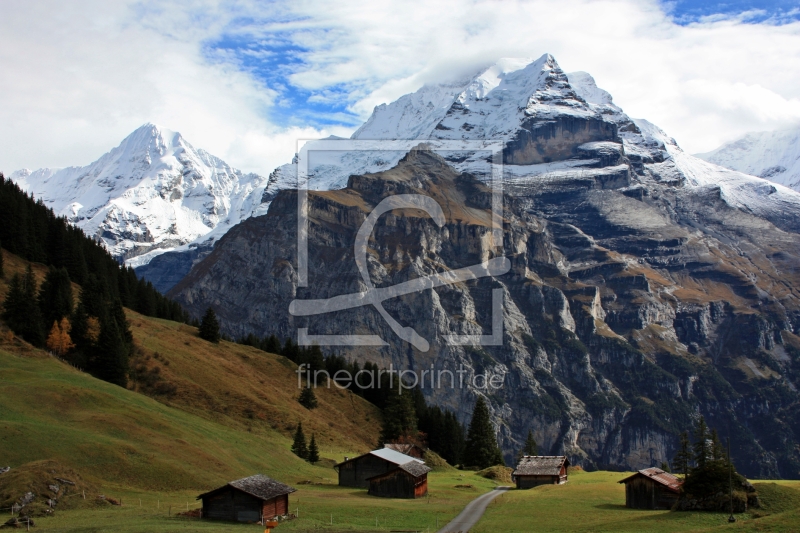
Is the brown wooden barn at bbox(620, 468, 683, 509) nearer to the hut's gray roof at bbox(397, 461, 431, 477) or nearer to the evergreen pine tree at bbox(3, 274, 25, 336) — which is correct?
the hut's gray roof at bbox(397, 461, 431, 477)

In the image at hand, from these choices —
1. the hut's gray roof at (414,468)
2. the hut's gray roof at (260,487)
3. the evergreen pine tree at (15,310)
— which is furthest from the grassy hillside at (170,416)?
the hut's gray roof at (414,468)

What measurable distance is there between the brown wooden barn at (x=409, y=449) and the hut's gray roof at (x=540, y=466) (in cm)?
1389

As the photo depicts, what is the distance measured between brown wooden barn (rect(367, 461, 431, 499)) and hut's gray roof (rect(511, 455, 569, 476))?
18.6 m

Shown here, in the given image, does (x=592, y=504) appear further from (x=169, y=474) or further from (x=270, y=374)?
(x=270, y=374)

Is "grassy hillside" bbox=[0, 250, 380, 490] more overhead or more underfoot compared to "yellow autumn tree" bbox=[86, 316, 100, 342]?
more underfoot

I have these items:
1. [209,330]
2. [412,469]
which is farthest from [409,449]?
[209,330]

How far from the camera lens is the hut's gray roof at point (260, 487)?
57.2m

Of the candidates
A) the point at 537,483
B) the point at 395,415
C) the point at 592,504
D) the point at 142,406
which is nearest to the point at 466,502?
the point at 592,504

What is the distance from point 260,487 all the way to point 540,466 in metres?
45.0

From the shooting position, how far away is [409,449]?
102500mm

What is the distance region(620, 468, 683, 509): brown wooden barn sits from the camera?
2744 inches

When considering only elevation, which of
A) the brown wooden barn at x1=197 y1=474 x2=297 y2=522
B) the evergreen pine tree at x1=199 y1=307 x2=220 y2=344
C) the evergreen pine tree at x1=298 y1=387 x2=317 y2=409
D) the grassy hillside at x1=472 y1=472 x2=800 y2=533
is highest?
the evergreen pine tree at x1=199 y1=307 x2=220 y2=344

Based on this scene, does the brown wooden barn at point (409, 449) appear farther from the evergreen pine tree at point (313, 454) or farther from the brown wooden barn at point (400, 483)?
the brown wooden barn at point (400, 483)

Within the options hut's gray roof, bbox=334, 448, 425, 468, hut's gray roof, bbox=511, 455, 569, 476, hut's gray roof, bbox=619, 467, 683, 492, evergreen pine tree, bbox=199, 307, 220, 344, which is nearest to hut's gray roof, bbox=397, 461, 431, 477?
hut's gray roof, bbox=334, 448, 425, 468
